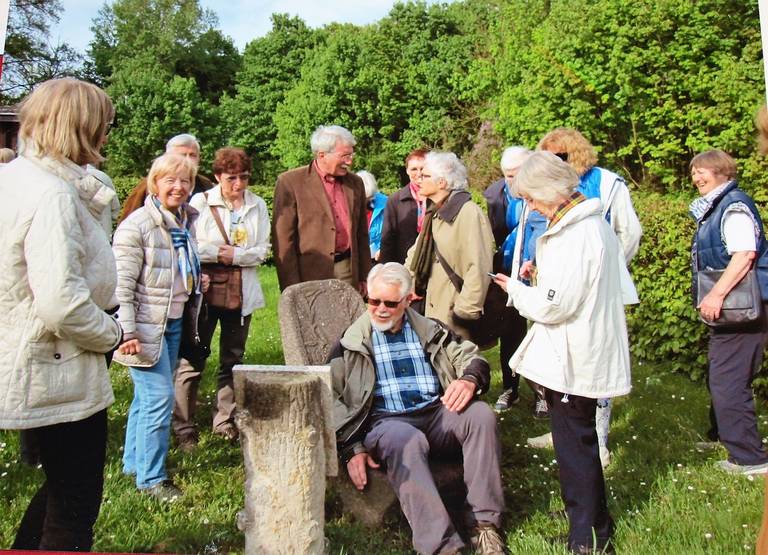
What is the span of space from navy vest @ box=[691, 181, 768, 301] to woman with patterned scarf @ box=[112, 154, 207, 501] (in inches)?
107

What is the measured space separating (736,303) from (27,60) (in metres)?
3.61

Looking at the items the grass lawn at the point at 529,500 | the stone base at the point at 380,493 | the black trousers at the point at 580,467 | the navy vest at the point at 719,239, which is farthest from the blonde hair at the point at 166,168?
the navy vest at the point at 719,239

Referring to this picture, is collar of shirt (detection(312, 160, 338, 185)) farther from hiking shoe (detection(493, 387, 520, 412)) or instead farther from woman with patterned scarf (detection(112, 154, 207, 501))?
hiking shoe (detection(493, 387, 520, 412))

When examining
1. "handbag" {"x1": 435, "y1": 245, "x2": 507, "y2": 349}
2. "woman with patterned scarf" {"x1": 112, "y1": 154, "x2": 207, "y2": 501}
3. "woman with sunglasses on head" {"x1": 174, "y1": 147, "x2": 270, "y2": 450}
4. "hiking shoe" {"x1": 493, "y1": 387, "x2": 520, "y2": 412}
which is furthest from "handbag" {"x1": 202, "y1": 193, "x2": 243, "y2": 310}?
"hiking shoe" {"x1": 493, "y1": 387, "x2": 520, "y2": 412}

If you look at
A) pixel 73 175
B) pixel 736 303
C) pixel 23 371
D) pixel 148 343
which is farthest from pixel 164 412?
pixel 736 303

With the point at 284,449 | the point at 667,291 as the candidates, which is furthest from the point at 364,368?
the point at 667,291

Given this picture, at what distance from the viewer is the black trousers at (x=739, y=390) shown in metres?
3.86

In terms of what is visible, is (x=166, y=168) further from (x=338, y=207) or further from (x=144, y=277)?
(x=338, y=207)

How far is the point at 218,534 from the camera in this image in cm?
328

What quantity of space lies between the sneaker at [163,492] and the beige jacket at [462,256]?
1.79 meters

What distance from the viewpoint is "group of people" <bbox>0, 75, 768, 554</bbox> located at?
2293 mm

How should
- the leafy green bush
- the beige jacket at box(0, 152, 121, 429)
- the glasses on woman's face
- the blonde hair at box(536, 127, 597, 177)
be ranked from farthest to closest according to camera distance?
the leafy green bush
the glasses on woman's face
the blonde hair at box(536, 127, 597, 177)
the beige jacket at box(0, 152, 121, 429)

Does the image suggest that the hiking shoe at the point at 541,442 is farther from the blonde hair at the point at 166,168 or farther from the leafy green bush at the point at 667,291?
the blonde hair at the point at 166,168

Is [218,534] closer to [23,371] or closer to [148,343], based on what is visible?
[148,343]
